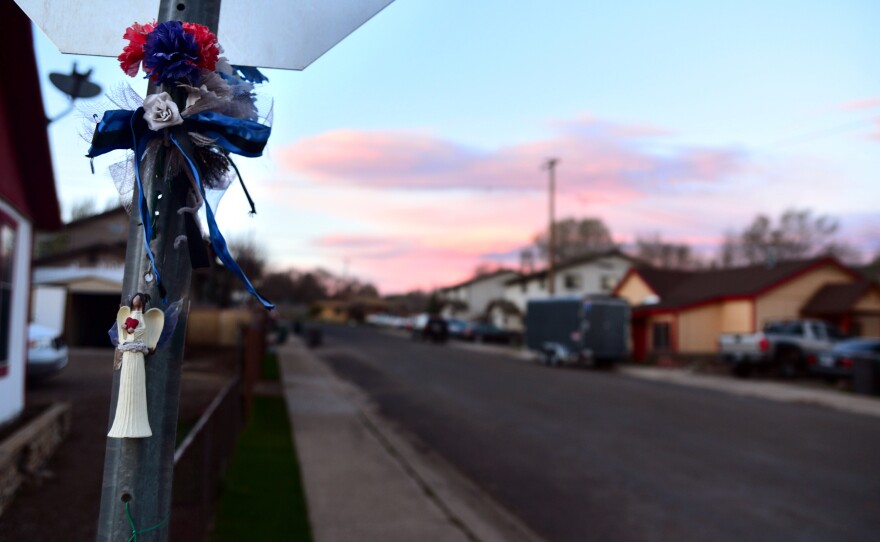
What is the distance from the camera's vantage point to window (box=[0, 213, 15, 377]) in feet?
30.9

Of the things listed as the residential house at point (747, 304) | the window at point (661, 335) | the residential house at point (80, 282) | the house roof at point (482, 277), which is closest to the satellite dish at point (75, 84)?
the residential house at point (80, 282)

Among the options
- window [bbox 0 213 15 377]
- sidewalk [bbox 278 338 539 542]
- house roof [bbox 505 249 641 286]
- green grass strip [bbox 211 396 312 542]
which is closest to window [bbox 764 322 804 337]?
sidewalk [bbox 278 338 539 542]

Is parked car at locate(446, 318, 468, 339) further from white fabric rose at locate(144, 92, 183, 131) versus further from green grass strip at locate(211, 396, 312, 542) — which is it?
white fabric rose at locate(144, 92, 183, 131)

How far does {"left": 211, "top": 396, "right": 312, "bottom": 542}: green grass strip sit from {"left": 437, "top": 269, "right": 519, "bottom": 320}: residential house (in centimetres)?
6186

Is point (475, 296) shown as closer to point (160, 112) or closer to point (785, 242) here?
point (785, 242)

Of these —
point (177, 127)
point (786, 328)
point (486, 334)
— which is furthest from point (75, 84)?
point (486, 334)

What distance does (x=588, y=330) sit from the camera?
3005 centimetres

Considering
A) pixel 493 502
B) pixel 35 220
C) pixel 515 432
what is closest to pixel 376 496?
pixel 493 502

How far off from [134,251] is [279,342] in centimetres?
4213

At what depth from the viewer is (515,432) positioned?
532 inches

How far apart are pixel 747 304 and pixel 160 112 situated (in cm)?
3423

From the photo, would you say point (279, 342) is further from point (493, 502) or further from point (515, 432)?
point (493, 502)

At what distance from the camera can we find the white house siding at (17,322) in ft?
30.8

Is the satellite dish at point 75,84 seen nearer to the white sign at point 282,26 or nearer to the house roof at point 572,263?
the white sign at point 282,26
